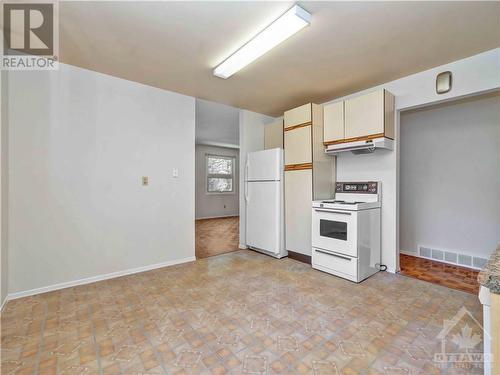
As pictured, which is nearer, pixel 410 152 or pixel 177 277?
pixel 177 277

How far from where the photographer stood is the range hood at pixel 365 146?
2746 millimetres

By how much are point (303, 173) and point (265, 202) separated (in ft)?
2.56

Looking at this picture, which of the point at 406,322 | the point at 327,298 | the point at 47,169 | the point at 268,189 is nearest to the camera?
the point at 406,322

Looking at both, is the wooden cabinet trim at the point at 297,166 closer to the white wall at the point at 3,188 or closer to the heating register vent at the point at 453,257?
the heating register vent at the point at 453,257

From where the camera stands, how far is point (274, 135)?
160 inches

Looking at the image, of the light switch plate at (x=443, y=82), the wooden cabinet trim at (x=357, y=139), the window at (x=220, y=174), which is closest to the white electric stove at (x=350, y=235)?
the wooden cabinet trim at (x=357, y=139)

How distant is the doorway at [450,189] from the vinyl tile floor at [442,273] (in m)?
0.01

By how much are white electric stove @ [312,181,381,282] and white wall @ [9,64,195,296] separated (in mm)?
1843

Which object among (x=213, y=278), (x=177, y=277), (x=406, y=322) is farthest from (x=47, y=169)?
(x=406, y=322)

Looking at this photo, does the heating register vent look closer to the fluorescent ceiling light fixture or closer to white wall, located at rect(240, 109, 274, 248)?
white wall, located at rect(240, 109, 274, 248)

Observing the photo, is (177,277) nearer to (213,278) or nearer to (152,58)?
(213,278)

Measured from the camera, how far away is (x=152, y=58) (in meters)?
2.44

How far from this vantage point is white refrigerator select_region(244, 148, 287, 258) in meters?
3.59

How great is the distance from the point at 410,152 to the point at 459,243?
1.51m
